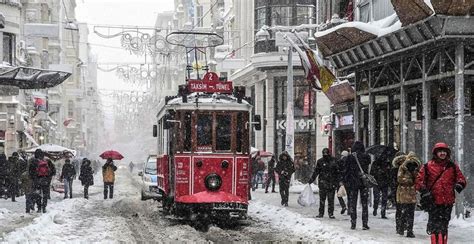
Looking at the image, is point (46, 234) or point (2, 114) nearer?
point (46, 234)

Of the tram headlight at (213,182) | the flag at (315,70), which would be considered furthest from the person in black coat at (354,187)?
Answer: the flag at (315,70)

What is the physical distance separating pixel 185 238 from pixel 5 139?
115 ft

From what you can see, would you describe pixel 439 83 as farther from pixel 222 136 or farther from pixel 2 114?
pixel 2 114

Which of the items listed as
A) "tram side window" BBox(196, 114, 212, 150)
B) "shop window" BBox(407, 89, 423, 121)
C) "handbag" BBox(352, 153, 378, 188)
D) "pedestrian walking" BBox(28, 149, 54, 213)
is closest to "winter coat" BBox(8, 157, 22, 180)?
"pedestrian walking" BBox(28, 149, 54, 213)

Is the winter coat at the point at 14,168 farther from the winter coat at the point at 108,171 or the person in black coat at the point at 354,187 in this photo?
the person in black coat at the point at 354,187

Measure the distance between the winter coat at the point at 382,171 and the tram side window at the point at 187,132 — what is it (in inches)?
192

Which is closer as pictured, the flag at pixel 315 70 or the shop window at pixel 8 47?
the flag at pixel 315 70

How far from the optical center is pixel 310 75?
32031mm

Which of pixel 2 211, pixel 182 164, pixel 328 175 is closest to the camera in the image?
pixel 182 164

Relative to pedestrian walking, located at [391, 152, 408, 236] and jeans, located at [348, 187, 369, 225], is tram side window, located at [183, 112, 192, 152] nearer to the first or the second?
jeans, located at [348, 187, 369, 225]

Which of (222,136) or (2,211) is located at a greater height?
(222,136)

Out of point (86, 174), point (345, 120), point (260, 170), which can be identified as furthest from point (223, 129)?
point (260, 170)

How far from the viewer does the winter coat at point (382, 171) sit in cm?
2186

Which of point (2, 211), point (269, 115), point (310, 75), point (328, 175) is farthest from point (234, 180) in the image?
point (269, 115)
